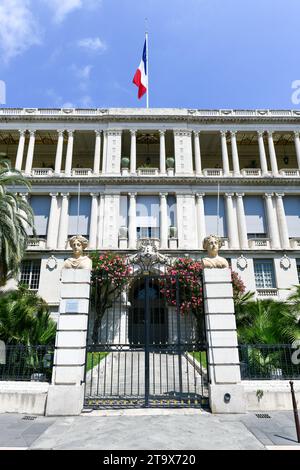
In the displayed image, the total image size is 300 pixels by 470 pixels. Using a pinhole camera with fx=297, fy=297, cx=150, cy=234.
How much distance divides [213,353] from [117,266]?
12708mm

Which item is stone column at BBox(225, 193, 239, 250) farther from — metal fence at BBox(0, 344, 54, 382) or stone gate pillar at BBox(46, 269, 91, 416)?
metal fence at BBox(0, 344, 54, 382)

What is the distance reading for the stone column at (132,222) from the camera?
2439cm

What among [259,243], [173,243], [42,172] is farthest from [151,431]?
[42,172]

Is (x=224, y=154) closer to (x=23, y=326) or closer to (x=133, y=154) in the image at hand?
(x=133, y=154)

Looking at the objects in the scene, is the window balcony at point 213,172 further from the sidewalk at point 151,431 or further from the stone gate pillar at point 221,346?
the sidewalk at point 151,431

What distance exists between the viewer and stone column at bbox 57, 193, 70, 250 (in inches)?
980

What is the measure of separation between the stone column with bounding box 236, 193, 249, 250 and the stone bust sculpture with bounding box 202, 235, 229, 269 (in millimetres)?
16535

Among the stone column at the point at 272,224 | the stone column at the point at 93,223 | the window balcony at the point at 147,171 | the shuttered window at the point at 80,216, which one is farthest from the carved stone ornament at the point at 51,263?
the stone column at the point at 272,224

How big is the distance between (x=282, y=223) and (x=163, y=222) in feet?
33.7

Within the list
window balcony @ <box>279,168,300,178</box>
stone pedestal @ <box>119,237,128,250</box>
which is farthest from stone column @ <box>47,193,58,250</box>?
window balcony @ <box>279,168,300,178</box>

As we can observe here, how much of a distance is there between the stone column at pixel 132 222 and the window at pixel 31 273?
773 centimetres
